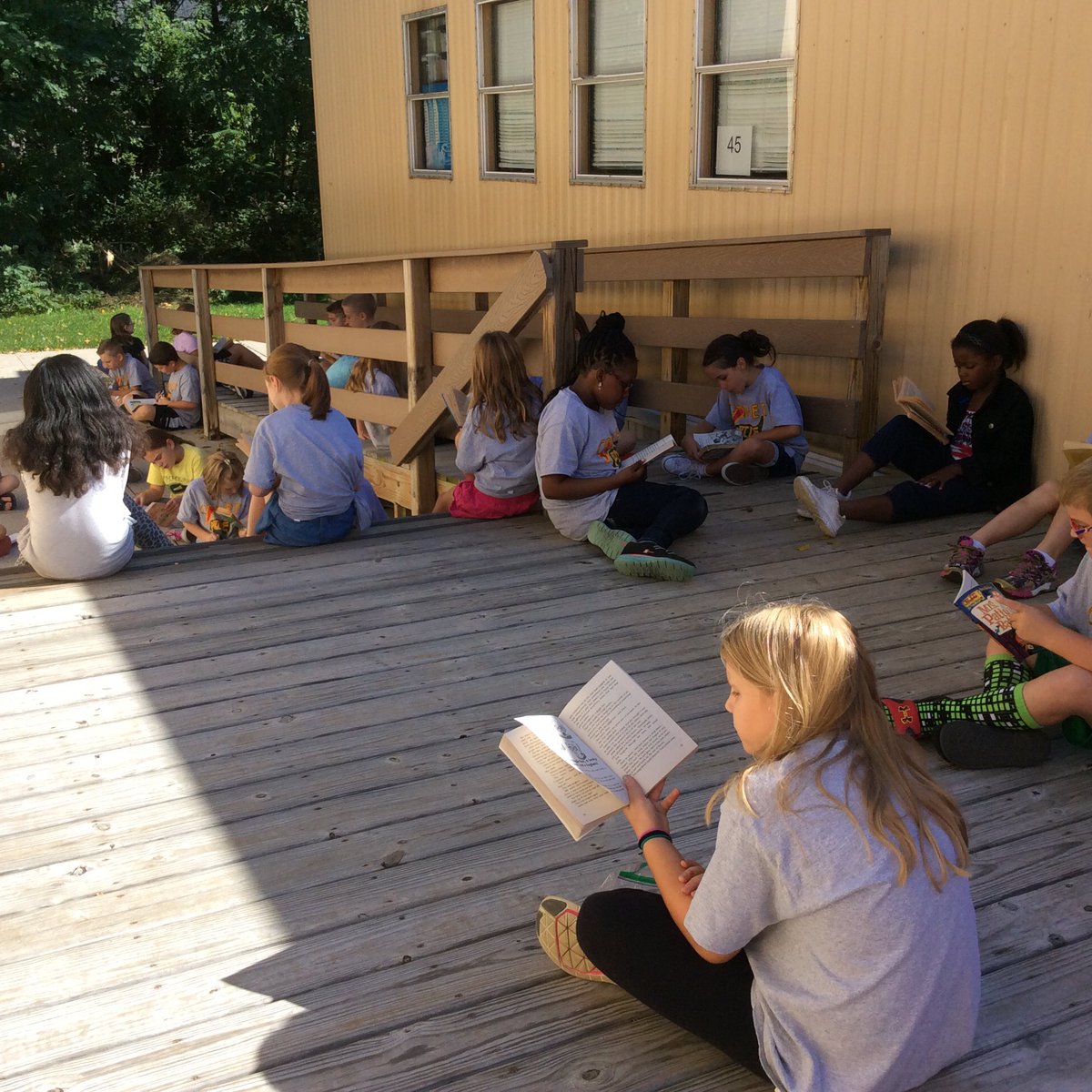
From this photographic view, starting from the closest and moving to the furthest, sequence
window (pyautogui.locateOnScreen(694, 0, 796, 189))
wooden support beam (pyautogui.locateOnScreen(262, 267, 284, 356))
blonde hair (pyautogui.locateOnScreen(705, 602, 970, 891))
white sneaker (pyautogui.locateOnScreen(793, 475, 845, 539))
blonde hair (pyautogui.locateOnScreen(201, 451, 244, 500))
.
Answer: blonde hair (pyautogui.locateOnScreen(705, 602, 970, 891)) → white sneaker (pyautogui.locateOnScreen(793, 475, 845, 539)) → blonde hair (pyautogui.locateOnScreen(201, 451, 244, 500)) → window (pyautogui.locateOnScreen(694, 0, 796, 189)) → wooden support beam (pyautogui.locateOnScreen(262, 267, 284, 356))

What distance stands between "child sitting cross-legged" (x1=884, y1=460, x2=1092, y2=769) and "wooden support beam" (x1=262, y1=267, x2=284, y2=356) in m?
6.13

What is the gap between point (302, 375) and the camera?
5129 millimetres

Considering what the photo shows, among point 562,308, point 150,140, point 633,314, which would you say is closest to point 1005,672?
point 562,308

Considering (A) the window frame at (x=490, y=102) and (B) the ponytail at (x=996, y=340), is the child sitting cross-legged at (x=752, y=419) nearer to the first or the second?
(B) the ponytail at (x=996, y=340)

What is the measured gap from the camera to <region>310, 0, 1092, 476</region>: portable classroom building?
17.7 feet

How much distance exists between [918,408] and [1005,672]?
245cm

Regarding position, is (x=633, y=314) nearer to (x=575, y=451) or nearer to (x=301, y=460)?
(x=575, y=451)

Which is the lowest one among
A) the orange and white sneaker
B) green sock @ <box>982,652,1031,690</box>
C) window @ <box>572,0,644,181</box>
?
the orange and white sneaker

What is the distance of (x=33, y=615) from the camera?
4.42 m

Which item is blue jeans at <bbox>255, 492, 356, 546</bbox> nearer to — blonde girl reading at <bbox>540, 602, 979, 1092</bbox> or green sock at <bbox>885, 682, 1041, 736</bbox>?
green sock at <bbox>885, 682, 1041, 736</bbox>

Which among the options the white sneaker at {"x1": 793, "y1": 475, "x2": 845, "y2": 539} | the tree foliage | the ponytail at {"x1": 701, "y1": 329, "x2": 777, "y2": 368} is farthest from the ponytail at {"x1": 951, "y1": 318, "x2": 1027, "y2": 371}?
the tree foliage

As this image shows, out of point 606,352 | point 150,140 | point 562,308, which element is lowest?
point 606,352

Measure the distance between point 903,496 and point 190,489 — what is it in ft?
11.7

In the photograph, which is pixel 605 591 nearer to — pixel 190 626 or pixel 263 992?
pixel 190 626
